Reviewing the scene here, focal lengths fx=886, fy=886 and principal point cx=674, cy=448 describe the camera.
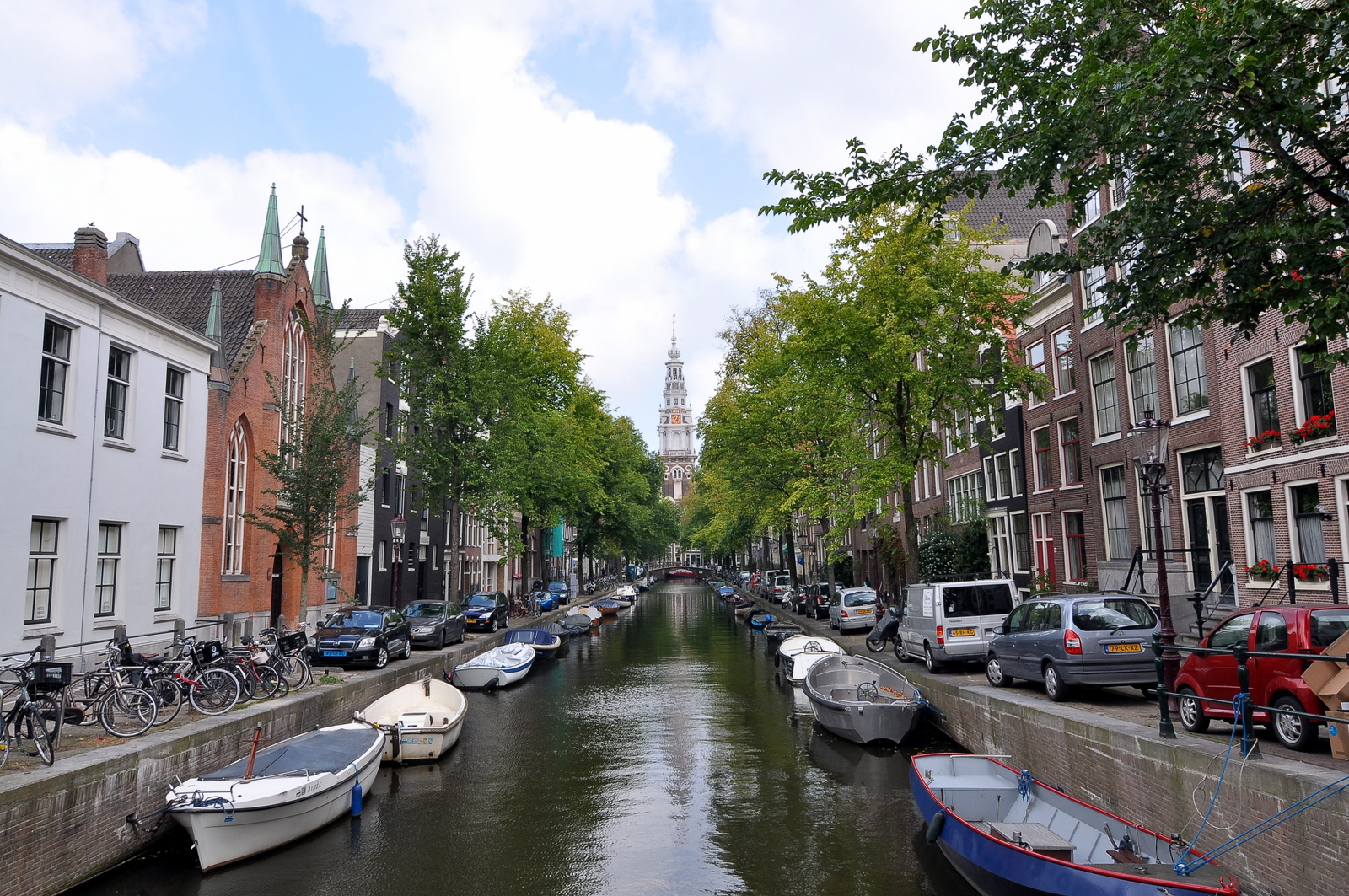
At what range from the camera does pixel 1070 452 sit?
28406 millimetres

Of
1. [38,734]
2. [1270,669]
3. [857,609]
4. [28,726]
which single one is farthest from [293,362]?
[1270,669]

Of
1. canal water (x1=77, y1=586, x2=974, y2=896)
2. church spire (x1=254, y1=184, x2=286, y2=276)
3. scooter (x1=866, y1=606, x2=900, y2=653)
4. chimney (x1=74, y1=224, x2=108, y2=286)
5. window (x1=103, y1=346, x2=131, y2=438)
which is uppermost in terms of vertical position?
church spire (x1=254, y1=184, x2=286, y2=276)

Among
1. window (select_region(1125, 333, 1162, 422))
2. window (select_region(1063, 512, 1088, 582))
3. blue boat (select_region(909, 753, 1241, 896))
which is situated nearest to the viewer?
blue boat (select_region(909, 753, 1241, 896))

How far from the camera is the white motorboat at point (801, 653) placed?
76.5ft

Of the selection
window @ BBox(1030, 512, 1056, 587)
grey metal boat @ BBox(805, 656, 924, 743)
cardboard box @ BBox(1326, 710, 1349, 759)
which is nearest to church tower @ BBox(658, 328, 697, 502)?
window @ BBox(1030, 512, 1056, 587)

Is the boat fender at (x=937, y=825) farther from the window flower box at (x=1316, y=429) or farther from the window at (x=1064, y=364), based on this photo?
the window at (x=1064, y=364)

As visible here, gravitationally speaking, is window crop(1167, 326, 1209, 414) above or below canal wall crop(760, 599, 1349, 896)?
above

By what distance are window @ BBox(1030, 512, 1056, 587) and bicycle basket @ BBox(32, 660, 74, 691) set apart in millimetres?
26515

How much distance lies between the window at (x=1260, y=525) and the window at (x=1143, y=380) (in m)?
4.14

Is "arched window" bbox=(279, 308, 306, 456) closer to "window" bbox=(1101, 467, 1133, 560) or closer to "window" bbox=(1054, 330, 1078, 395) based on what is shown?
"window" bbox=(1054, 330, 1078, 395)

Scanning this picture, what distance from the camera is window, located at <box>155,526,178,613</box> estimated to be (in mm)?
22609

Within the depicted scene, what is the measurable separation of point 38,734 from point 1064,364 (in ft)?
91.3

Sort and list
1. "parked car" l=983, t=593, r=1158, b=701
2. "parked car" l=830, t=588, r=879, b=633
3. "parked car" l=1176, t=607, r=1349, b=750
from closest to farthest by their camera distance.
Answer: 1. "parked car" l=1176, t=607, r=1349, b=750
2. "parked car" l=983, t=593, r=1158, b=701
3. "parked car" l=830, t=588, r=879, b=633

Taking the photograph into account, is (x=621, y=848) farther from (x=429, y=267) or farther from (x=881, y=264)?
(x=429, y=267)
